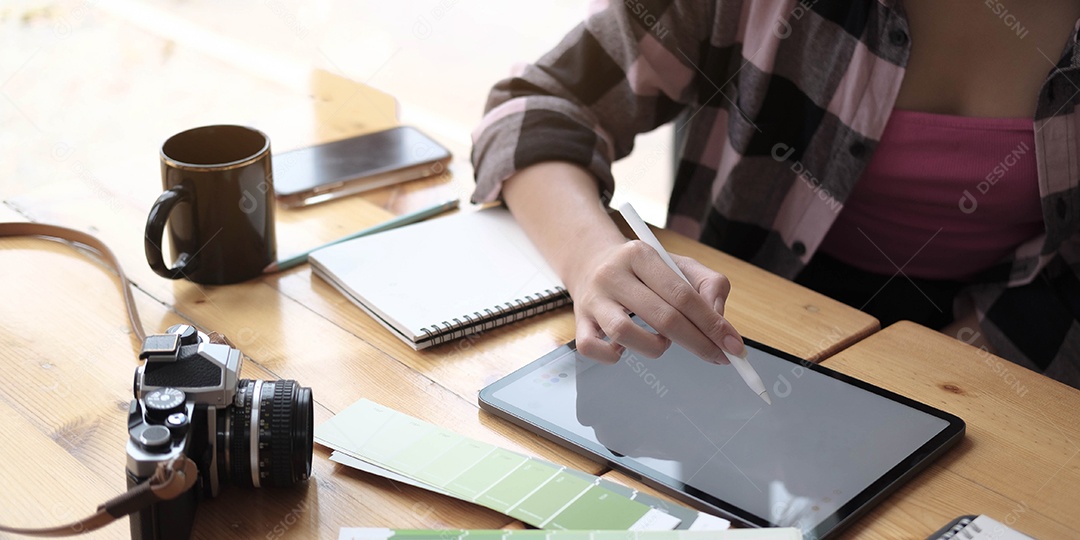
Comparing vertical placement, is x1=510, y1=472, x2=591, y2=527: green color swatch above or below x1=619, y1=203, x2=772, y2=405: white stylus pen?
below

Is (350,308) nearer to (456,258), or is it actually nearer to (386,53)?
(456,258)

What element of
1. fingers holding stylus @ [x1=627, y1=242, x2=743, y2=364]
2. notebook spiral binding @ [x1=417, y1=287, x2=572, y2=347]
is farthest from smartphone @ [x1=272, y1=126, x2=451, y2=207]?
fingers holding stylus @ [x1=627, y1=242, x2=743, y2=364]

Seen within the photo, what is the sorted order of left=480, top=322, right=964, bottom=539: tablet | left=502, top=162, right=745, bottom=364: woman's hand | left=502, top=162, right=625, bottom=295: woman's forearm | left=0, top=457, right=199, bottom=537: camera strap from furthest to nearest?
left=502, top=162, right=625, bottom=295: woman's forearm, left=502, top=162, right=745, bottom=364: woman's hand, left=480, top=322, right=964, bottom=539: tablet, left=0, top=457, right=199, bottom=537: camera strap

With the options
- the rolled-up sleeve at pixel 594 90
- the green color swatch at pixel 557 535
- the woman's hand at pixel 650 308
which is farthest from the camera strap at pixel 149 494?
the rolled-up sleeve at pixel 594 90

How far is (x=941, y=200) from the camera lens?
3.47 ft

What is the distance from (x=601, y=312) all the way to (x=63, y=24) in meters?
3.36

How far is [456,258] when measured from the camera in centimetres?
93

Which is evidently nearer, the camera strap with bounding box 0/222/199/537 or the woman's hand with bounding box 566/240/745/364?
the camera strap with bounding box 0/222/199/537

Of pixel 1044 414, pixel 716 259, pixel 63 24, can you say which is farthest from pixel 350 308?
pixel 63 24

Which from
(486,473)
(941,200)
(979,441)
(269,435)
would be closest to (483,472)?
(486,473)

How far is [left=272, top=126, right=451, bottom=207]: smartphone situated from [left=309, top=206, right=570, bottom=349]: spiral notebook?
14 cm

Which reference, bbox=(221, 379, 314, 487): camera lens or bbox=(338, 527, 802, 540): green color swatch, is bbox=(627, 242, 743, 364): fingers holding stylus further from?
bbox=(221, 379, 314, 487): camera lens

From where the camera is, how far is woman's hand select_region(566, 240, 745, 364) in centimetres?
74

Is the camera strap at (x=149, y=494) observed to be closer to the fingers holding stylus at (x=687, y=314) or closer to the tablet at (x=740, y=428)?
the tablet at (x=740, y=428)
